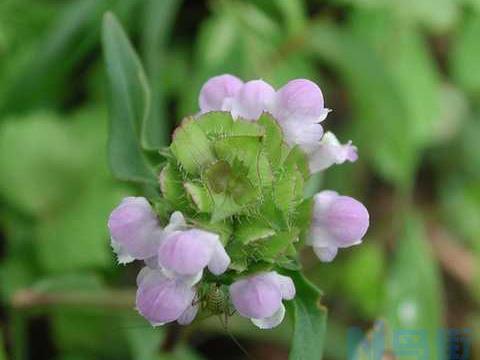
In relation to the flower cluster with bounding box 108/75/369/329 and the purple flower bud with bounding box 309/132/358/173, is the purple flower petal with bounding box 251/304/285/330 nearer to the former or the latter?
Result: the flower cluster with bounding box 108/75/369/329

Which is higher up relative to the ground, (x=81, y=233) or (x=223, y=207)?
(x=223, y=207)

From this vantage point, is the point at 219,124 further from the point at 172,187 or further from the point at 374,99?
the point at 374,99

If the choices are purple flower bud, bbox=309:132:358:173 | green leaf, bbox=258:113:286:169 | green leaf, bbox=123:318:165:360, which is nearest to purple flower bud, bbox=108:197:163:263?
green leaf, bbox=258:113:286:169

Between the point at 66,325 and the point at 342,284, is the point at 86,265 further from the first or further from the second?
the point at 342,284

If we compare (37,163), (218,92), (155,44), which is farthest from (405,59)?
(218,92)

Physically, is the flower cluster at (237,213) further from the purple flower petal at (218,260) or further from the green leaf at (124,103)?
the green leaf at (124,103)

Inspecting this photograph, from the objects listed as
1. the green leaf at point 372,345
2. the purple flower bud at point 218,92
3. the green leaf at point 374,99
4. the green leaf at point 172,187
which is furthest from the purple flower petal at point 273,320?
the green leaf at point 374,99
